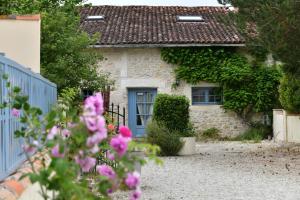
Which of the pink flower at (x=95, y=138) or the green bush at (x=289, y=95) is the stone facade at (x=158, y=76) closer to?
the green bush at (x=289, y=95)

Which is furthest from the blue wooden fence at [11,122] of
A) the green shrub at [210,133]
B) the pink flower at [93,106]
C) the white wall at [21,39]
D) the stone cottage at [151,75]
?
the green shrub at [210,133]

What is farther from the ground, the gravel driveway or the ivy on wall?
the ivy on wall

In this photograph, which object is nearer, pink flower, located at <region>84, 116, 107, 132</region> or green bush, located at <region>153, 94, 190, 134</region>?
pink flower, located at <region>84, 116, 107, 132</region>

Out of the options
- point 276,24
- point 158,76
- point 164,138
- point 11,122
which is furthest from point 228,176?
point 158,76

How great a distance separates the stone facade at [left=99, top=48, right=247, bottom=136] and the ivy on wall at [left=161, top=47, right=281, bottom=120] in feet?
1.14

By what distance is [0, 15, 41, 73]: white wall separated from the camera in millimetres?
10242

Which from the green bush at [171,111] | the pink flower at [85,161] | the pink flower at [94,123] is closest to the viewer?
the pink flower at [94,123]

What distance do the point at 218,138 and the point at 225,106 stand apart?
133 cm

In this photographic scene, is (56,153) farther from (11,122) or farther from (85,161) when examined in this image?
(11,122)

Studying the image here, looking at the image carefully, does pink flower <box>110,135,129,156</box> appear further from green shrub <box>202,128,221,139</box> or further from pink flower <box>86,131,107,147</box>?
green shrub <box>202,128,221,139</box>

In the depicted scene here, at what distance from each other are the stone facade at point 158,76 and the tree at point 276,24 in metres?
7.03

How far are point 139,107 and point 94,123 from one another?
67.9 feet

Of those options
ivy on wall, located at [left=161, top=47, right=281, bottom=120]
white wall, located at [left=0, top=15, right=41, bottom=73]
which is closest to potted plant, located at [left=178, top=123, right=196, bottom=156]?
ivy on wall, located at [left=161, top=47, right=281, bottom=120]

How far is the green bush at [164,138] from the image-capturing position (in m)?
16.4
